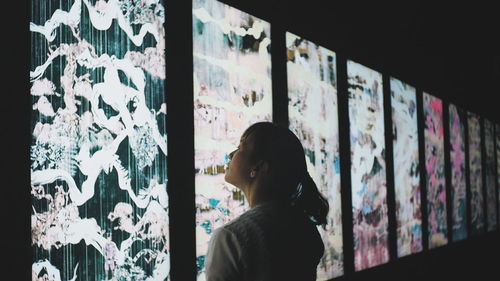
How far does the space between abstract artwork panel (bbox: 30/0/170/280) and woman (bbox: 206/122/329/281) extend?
110cm

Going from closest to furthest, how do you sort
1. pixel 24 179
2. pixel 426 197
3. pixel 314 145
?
pixel 24 179 < pixel 314 145 < pixel 426 197

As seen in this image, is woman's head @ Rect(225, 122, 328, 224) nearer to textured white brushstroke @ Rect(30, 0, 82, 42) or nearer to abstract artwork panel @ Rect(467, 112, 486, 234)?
textured white brushstroke @ Rect(30, 0, 82, 42)

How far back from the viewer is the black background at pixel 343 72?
7.55 feet

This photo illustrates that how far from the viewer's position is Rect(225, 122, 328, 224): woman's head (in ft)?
5.46

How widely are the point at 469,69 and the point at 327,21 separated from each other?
19.2ft

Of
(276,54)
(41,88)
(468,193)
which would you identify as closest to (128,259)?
(41,88)

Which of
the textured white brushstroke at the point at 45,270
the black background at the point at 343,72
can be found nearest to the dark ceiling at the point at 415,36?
the black background at the point at 343,72

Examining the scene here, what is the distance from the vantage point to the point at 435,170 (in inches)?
296

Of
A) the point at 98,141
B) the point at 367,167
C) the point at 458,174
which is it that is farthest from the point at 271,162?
the point at 458,174

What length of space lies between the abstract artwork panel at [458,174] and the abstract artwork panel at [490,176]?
1.56m

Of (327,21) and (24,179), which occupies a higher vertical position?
(327,21)

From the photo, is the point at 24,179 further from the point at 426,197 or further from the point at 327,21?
the point at 426,197

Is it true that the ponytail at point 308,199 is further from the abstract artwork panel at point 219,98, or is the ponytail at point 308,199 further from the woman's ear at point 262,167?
the abstract artwork panel at point 219,98

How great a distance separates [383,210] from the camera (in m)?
5.91
